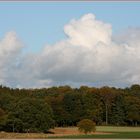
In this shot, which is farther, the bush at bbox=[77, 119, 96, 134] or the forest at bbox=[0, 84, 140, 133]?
the forest at bbox=[0, 84, 140, 133]

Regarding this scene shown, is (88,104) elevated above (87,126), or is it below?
above

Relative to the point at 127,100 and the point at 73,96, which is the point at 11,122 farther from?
the point at 127,100

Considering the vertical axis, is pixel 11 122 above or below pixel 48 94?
below

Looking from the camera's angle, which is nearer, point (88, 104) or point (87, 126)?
point (87, 126)

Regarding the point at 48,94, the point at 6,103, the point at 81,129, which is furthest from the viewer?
the point at 48,94

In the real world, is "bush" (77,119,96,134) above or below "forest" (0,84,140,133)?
below

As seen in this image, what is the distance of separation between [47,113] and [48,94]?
181 ft

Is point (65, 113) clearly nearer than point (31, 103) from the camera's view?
No

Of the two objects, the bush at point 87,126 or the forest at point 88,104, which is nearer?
the bush at point 87,126

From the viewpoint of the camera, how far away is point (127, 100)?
150000 mm

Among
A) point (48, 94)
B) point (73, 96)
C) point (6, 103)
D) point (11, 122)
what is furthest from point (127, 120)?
point (11, 122)

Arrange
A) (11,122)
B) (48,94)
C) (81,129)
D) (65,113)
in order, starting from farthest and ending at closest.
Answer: (48,94) < (65,113) < (11,122) < (81,129)

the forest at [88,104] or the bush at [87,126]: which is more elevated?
the forest at [88,104]

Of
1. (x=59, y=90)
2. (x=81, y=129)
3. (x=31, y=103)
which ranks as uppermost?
(x=59, y=90)
